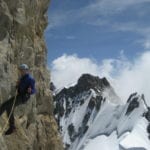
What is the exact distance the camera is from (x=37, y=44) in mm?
39469

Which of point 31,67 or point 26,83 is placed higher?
point 31,67

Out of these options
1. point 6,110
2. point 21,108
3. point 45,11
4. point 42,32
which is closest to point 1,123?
point 6,110

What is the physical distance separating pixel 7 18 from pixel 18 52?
99.7 inches

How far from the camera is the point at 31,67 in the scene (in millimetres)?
35812

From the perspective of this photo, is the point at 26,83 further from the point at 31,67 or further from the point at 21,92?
the point at 31,67

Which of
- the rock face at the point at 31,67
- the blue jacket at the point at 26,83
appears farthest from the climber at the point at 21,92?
the rock face at the point at 31,67

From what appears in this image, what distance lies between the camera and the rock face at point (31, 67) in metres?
30.9

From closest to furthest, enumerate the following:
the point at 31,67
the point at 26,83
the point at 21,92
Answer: the point at 26,83
the point at 21,92
the point at 31,67

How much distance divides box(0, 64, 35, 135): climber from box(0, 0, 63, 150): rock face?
0.56m

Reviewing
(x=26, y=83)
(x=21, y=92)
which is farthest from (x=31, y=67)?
(x=26, y=83)

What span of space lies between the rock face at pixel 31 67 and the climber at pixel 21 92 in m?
0.56

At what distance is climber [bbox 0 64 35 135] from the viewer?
2738cm

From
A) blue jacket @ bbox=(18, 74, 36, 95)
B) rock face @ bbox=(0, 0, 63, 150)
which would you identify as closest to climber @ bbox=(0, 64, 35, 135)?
blue jacket @ bbox=(18, 74, 36, 95)

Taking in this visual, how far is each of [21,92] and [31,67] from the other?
25.5ft
